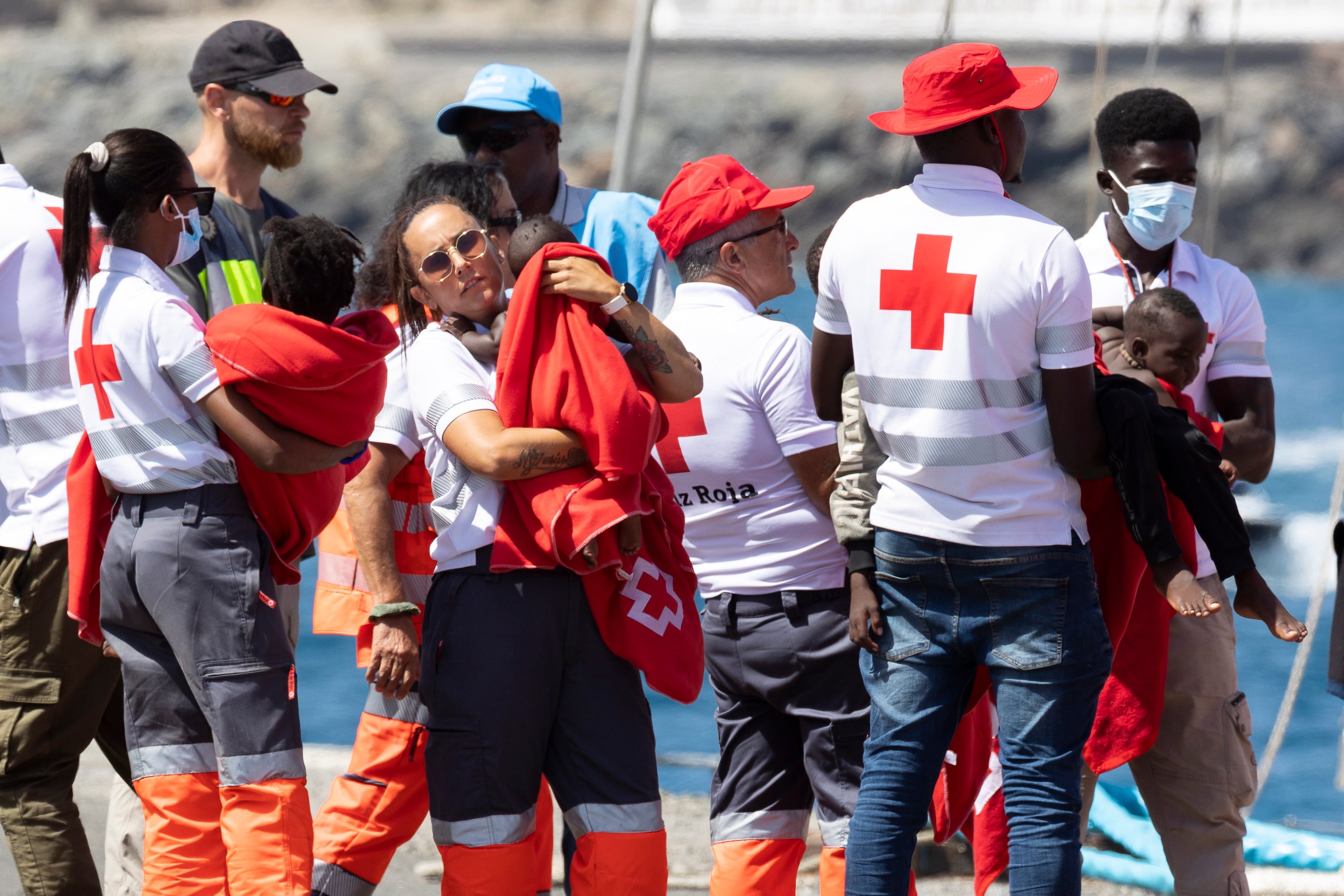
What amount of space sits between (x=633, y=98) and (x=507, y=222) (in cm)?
202

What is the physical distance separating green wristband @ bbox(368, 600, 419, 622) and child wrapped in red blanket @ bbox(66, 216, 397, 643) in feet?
0.73

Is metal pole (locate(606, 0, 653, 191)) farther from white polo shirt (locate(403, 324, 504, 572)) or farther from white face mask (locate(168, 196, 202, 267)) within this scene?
white polo shirt (locate(403, 324, 504, 572))

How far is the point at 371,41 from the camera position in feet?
206

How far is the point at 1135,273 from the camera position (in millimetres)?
3775

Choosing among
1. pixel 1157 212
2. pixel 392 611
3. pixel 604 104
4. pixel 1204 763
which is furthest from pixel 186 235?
pixel 604 104

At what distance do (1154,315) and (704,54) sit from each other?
60.3 metres

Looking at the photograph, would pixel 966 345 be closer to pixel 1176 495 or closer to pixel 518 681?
pixel 1176 495

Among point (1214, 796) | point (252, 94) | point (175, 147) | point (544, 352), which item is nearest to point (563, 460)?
point (544, 352)

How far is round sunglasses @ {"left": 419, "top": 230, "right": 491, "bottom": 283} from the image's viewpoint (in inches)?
125

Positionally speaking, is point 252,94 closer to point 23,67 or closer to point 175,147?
point 175,147

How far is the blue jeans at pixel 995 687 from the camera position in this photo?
9.54ft

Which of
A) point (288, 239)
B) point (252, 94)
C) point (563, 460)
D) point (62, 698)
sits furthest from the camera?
point (252, 94)

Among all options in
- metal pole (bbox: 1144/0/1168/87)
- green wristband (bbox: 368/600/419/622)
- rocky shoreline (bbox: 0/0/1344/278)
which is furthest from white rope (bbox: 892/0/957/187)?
rocky shoreline (bbox: 0/0/1344/278)

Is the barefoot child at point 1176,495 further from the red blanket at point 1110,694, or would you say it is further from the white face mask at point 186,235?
the white face mask at point 186,235
